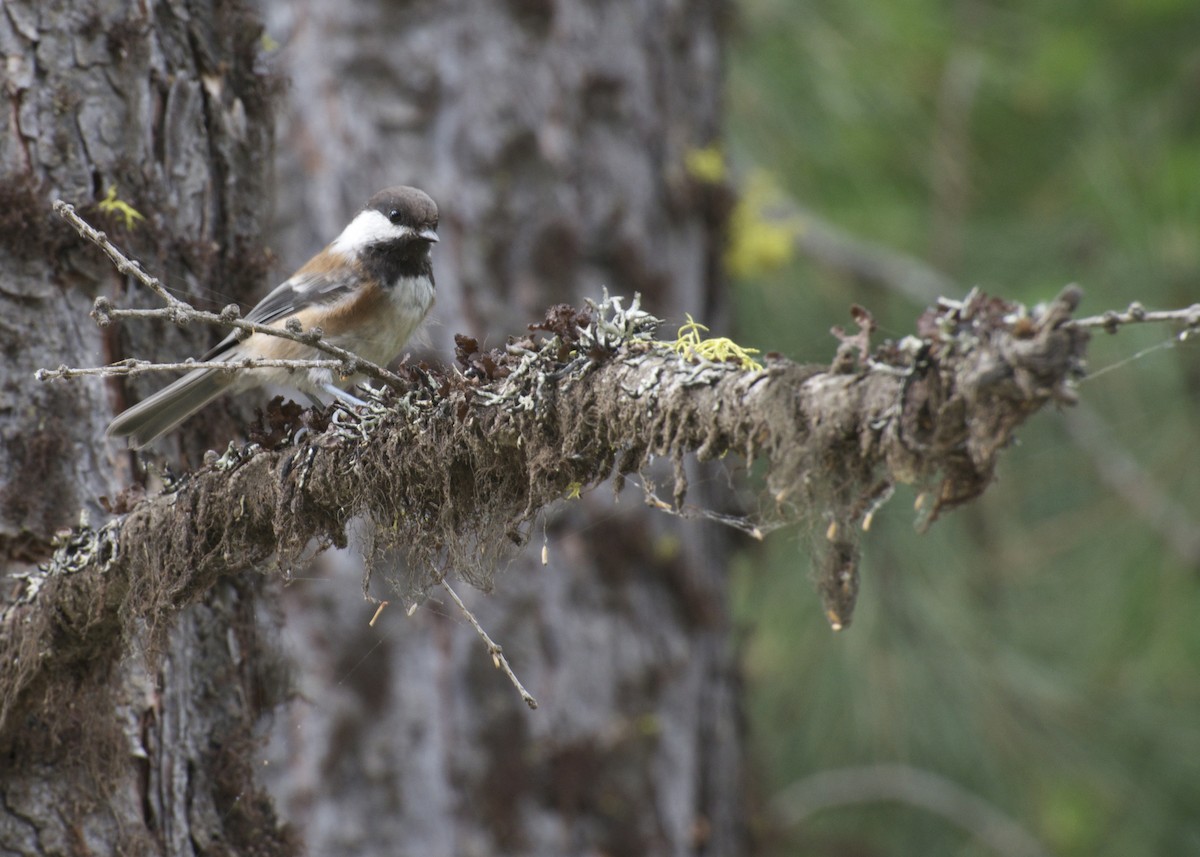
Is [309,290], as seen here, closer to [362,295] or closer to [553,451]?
[362,295]

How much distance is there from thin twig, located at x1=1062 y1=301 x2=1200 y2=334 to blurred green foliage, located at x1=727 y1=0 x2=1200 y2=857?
14.2 ft

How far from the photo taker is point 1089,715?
596 centimetres

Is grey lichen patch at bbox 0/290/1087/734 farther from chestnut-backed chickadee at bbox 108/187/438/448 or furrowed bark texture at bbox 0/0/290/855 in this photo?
chestnut-backed chickadee at bbox 108/187/438/448

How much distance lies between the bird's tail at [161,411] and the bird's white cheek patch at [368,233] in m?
0.91

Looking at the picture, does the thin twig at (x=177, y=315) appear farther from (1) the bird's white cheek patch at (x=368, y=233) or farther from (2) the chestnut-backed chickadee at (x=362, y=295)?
(1) the bird's white cheek patch at (x=368, y=233)

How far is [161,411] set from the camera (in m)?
2.81

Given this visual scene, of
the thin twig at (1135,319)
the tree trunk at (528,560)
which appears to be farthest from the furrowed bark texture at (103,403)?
the thin twig at (1135,319)

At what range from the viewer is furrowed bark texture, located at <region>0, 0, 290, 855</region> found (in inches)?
97.2

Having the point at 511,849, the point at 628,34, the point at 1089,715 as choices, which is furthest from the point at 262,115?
the point at 1089,715

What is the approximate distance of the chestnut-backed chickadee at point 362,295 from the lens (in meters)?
3.34

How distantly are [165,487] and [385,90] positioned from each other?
3207 mm

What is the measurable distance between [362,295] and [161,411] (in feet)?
2.87

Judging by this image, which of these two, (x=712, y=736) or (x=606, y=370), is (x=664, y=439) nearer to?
(x=606, y=370)

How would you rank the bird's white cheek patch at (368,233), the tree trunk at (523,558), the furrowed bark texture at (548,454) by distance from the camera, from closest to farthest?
1. the furrowed bark texture at (548,454)
2. the bird's white cheek patch at (368,233)
3. the tree trunk at (523,558)
